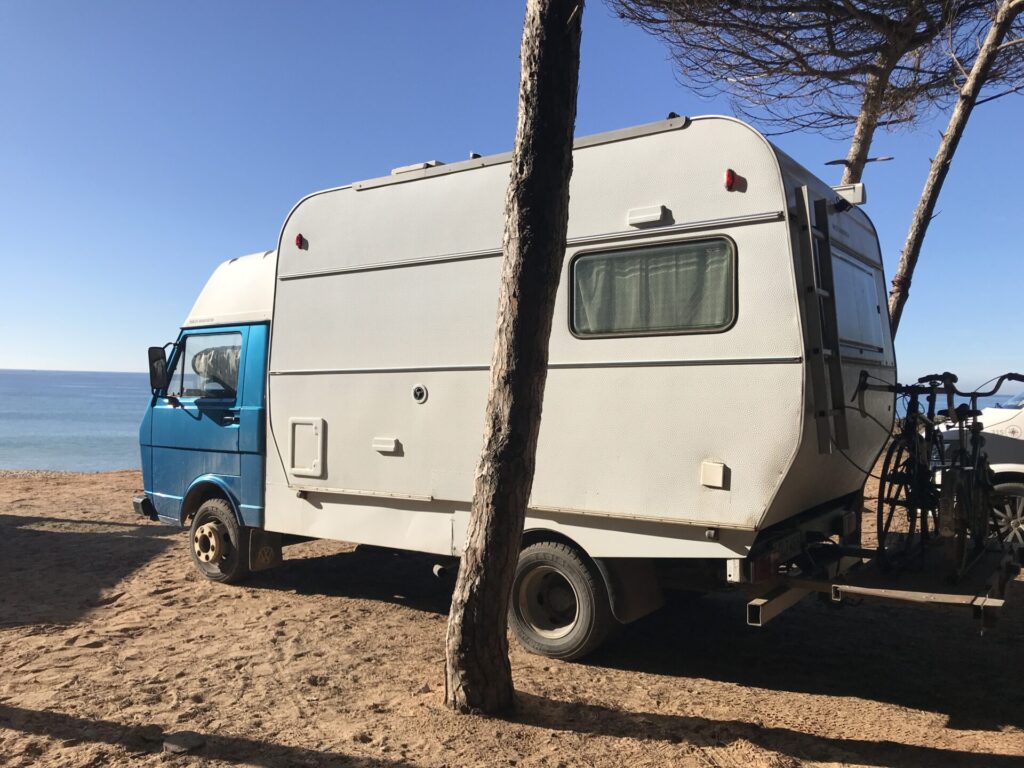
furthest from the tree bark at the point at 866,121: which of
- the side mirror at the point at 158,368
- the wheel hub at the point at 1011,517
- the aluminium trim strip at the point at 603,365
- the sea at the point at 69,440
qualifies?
the side mirror at the point at 158,368

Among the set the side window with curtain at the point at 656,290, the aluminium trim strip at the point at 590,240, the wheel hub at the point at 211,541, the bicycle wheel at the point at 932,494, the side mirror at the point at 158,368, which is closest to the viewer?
the aluminium trim strip at the point at 590,240

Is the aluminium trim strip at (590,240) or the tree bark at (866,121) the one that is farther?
the tree bark at (866,121)

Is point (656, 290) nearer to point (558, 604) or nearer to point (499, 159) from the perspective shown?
point (499, 159)

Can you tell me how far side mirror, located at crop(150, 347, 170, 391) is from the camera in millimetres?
7410

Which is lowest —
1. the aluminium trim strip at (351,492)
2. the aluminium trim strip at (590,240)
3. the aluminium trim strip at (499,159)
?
the aluminium trim strip at (351,492)

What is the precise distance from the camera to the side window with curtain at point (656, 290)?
14.7 feet

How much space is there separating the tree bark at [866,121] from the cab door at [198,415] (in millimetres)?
7685

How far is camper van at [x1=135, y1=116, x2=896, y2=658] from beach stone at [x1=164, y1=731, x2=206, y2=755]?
2.00 m

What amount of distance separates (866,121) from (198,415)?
334 inches

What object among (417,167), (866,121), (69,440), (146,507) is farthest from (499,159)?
(69,440)

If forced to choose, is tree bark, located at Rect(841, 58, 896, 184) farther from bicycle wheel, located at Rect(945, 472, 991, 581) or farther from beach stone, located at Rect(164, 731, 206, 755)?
beach stone, located at Rect(164, 731, 206, 755)

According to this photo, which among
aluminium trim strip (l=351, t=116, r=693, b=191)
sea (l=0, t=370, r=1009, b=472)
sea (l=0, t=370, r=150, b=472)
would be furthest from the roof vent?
sea (l=0, t=370, r=150, b=472)

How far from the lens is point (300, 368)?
628 cm

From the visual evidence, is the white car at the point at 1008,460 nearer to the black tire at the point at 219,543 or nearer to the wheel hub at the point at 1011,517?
the wheel hub at the point at 1011,517
